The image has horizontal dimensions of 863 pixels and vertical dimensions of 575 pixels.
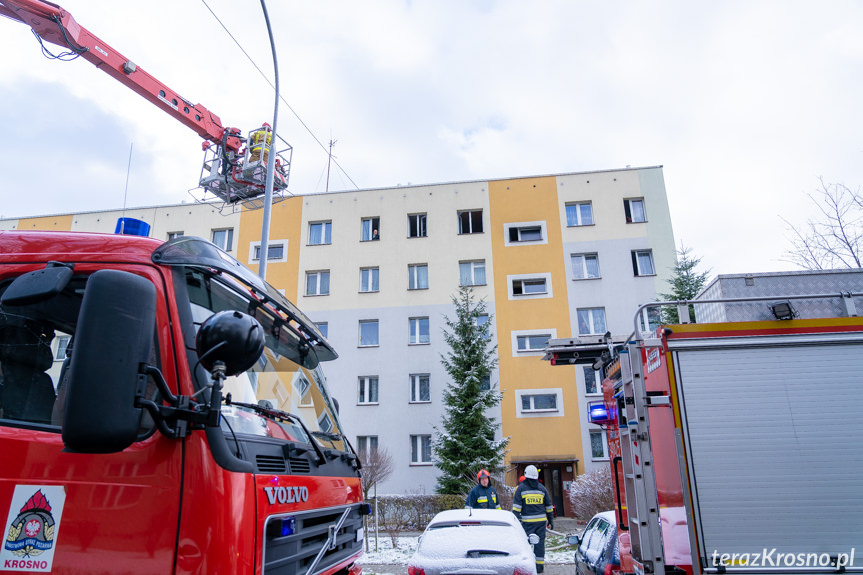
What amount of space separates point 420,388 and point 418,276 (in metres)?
5.24

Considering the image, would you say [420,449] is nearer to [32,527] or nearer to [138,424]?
[32,527]

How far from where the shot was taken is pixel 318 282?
2550cm

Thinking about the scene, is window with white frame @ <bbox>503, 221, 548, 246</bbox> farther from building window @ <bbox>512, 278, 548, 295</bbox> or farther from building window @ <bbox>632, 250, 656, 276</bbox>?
building window @ <bbox>632, 250, 656, 276</bbox>

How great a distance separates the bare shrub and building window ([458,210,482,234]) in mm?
12214

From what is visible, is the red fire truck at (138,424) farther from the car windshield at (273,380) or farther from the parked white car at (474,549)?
the parked white car at (474,549)

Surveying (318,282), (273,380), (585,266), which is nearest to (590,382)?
(585,266)

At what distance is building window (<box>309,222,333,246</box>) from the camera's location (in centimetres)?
2605

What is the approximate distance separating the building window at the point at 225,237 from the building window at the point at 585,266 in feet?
54.8

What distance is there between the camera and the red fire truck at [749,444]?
4352 millimetres

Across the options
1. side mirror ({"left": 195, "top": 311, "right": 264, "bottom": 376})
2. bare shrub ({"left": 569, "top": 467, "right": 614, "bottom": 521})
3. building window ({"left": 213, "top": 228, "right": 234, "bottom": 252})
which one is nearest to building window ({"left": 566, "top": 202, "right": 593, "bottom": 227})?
bare shrub ({"left": 569, "top": 467, "right": 614, "bottom": 521})

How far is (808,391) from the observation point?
4660mm

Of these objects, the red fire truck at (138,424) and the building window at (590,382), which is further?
the building window at (590,382)

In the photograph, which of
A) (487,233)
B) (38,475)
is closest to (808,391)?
(38,475)

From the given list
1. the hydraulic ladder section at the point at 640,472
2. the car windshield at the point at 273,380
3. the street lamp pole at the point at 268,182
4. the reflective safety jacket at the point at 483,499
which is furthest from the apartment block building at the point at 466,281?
the car windshield at the point at 273,380
